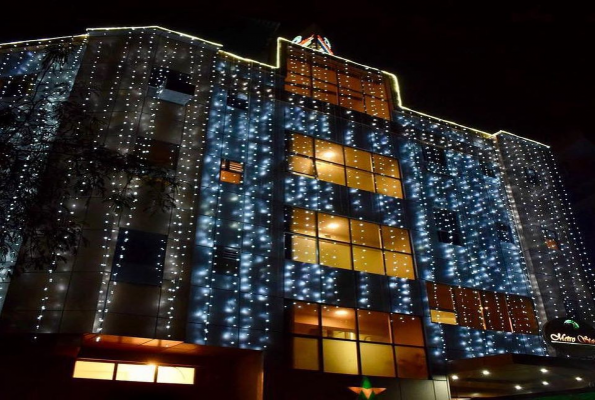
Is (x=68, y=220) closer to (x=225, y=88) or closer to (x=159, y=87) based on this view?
(x=159, y=87)

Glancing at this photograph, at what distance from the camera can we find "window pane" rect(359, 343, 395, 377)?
45.6ft

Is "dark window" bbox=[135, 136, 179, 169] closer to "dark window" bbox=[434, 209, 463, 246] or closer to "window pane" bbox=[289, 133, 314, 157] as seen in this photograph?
"window pane" bbox=[289, 133, 314, 157]

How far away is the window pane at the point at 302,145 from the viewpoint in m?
16.5

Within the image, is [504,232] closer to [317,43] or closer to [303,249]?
[303,249]

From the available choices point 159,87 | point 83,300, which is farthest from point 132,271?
point 159,87

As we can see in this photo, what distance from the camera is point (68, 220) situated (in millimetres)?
11828

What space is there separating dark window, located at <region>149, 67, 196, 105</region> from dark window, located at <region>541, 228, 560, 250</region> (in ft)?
51.0

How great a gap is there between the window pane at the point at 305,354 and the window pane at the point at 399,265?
3936mm

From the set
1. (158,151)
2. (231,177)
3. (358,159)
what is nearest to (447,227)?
(358,159)

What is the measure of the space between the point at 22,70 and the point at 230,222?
29.1 feet

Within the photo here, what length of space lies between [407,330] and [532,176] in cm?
1069

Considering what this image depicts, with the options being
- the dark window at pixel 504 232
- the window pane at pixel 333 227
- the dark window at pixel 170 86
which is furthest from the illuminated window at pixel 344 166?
the dark window at pixel 504 232

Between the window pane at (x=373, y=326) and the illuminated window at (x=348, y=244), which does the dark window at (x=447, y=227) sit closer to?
the illuminated window at (x=348, y=244)

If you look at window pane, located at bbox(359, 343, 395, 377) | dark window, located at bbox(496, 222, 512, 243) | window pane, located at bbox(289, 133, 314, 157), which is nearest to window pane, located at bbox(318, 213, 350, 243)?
window pane, located at bbox(289, 133, 314, 157)
